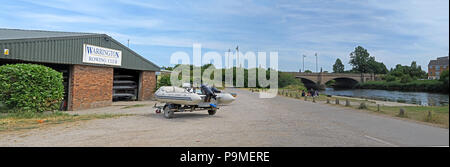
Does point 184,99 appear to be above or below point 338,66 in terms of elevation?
below

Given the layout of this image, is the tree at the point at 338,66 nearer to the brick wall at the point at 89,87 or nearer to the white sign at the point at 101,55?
the white sign at the point at 101,55

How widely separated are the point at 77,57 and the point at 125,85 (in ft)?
26.8

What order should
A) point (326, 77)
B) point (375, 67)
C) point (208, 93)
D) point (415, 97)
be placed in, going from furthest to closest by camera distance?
point (375, 67), point (326, 77), point (415, 97), point (208, 93)

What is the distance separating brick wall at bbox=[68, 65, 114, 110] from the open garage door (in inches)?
166

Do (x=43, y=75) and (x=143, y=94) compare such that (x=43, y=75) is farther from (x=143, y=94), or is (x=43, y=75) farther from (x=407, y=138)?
(x=407, y=138)

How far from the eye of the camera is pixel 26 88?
40.1 ft

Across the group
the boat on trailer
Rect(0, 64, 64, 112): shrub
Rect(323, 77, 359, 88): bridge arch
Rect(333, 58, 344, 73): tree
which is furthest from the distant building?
Rect(333, 58, 344, 73): tree

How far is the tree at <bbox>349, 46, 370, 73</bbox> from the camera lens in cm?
12250

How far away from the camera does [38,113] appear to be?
12.5 metres

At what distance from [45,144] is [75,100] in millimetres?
10631

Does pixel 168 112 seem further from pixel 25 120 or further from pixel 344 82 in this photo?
pixel 344 82

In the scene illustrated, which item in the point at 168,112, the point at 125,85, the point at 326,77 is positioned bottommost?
the point at 168,112

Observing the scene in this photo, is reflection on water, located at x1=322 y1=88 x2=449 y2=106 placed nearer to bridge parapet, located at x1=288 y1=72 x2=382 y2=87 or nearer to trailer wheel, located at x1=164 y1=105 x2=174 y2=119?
trailer wheel, located at x1=164 y1=105 x2=174 y2=119

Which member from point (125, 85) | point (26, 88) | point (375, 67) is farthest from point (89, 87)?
point (375, 67)
